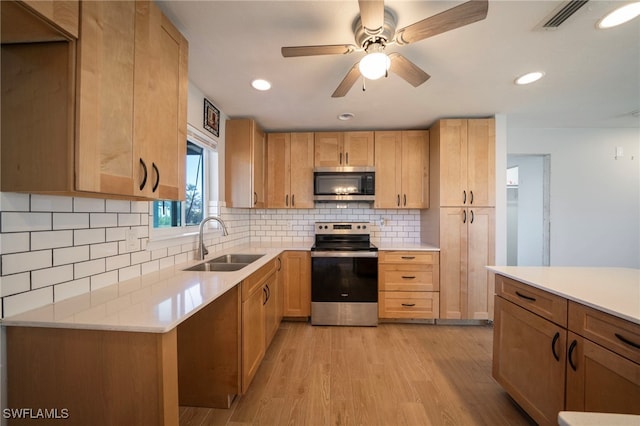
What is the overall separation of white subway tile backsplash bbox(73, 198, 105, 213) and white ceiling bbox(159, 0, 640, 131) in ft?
3.58

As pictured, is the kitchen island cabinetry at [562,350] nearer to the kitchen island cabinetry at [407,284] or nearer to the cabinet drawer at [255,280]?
the kitchen island cabinetry at [407,284]

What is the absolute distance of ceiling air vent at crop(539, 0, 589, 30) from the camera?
1.27 m

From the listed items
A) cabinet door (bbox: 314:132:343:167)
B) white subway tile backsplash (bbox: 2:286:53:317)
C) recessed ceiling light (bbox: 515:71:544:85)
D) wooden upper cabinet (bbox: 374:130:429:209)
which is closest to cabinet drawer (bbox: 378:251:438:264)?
wooden upper cabinet (bbox: 374:130:429:209)

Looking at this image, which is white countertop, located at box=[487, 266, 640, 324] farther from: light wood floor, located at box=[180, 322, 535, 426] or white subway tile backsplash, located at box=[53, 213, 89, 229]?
white subway tile backsplash, located at box=[53, 213, 89, 229]

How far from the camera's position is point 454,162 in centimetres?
279

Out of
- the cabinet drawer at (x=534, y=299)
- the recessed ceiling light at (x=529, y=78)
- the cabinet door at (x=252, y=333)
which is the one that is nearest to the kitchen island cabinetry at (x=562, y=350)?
the cabinet drawer at (x=534, y=299)

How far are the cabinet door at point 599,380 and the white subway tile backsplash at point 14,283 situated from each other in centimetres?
239

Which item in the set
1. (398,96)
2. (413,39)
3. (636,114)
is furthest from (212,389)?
(636,114)

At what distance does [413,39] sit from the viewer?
127 centimetres

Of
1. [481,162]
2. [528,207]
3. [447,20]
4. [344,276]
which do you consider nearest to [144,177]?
[447,20]

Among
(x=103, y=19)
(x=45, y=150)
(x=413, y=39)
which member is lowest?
(x=45, y=150)

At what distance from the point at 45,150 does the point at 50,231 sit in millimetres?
403

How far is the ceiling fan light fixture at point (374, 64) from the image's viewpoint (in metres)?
1.31

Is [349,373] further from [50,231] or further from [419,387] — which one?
[50,231]
